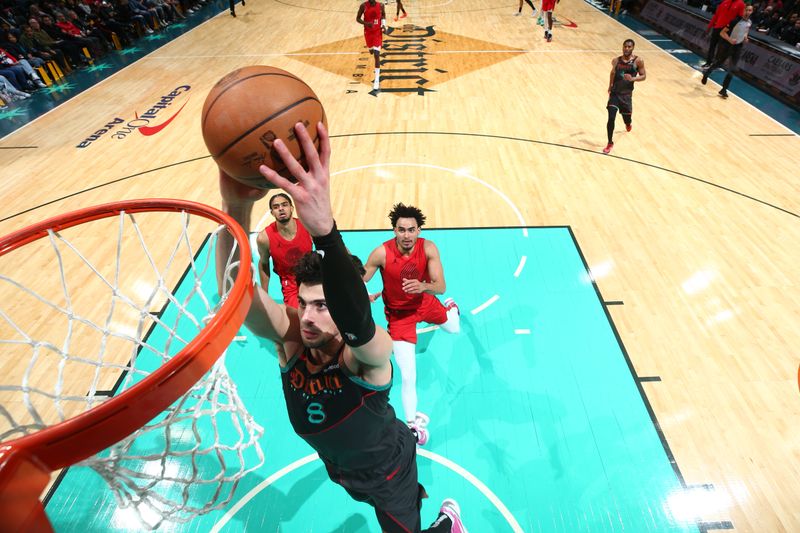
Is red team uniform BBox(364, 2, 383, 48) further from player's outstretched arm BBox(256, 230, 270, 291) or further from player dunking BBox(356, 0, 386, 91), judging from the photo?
player's outstretched arm BBox(256, 230, 270, 291)

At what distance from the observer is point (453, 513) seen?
300 centimetres

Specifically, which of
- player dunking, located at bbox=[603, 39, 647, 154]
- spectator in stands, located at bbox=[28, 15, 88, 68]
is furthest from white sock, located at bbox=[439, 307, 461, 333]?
spectator in stands, located at bbox=[28, 15, 88, 68]

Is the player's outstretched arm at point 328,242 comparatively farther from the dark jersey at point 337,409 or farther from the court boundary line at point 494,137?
the court boundary line at point 494,137

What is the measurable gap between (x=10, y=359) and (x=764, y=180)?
31.1 feet

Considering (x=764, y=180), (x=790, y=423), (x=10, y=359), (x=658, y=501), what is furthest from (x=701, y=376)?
(x=10, y=359)

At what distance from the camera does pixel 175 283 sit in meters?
5.08

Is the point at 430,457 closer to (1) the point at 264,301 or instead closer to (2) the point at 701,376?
(1) the point at 264,301

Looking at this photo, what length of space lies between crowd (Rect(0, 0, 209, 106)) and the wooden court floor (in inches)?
60.5

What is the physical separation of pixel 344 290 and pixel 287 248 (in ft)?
8.54

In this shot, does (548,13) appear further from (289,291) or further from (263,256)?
(289,291)

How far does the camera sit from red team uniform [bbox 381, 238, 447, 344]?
3.58 m

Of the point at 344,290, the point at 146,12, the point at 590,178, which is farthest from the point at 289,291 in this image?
the point at 146,12

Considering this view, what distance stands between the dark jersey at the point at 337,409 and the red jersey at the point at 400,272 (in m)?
1.43

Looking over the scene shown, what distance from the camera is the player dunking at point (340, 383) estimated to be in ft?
6.01
